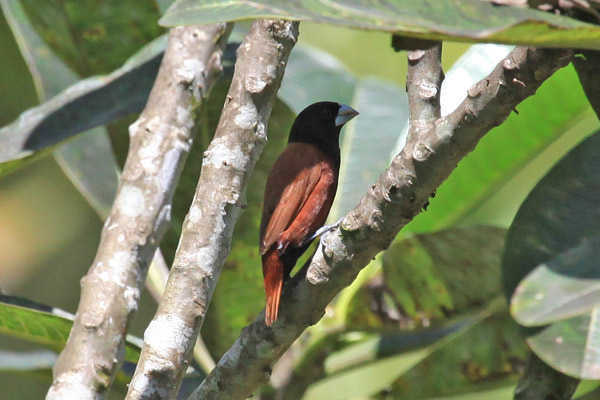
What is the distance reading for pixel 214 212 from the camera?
1643 mm

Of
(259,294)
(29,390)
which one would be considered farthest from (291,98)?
(29,390)

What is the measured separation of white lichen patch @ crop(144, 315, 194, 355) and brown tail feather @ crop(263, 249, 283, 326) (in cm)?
22

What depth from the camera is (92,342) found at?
1942 mm

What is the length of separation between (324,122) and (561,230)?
1.51 metres

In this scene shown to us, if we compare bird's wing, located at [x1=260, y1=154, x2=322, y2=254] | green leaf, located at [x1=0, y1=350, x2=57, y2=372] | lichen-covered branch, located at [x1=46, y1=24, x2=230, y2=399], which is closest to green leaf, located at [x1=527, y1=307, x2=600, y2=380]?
bird's wing, located at [x1=260, y1=154, x2=322, y2=254]

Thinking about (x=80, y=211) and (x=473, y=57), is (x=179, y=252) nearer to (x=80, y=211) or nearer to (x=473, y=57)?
(x=473, y=57)

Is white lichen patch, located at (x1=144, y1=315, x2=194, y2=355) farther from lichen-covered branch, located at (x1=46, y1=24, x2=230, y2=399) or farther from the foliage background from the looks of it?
the foliage background

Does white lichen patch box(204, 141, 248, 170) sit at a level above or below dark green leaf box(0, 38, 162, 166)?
below

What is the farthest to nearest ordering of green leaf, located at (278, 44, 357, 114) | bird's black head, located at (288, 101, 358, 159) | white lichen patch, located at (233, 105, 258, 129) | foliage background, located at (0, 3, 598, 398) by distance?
1. foliage background, located at (0, 3, 598, 398)
2. green leaf, located at (278, 44, 357, 114)
3. bird's black head, located at (288, 101, 358, 159)
4. white lichen patch, located at (233, 105, 258, 129)

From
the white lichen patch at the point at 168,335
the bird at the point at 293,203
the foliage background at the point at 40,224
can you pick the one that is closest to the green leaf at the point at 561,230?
the bird at the point at 293,203

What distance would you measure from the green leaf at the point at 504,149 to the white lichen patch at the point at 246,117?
129 centimetres

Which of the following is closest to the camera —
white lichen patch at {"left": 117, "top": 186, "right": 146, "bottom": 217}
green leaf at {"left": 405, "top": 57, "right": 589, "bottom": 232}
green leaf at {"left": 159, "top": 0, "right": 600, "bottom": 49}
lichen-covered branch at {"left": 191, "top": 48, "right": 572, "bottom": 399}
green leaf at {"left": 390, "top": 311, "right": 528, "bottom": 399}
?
green leaf at {"left": 159, "top": 0, "right": 600, "bottom": 49}

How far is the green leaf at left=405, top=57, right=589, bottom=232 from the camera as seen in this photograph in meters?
2.86

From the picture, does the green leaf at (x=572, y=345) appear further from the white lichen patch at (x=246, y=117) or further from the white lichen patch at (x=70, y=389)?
the white lichen patch at (x=70, y=389)
